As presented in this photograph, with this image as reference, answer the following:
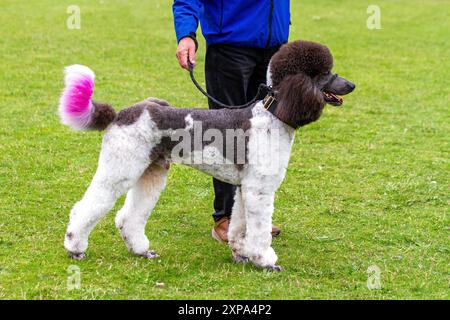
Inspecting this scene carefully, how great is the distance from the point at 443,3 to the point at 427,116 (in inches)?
514

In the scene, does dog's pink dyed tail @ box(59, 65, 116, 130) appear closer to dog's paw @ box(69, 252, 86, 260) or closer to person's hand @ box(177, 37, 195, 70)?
person's hand @ box(177, 37, 195, 70)

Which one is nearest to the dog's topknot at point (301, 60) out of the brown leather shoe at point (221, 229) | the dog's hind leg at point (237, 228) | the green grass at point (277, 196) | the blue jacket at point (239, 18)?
the blue jacket at point (239, 18)

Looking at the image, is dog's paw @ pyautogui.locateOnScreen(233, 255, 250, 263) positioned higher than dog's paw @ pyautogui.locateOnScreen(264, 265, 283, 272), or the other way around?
dog's paw @ pyautogui.locateOnScreen(264, 265, 283, 272)

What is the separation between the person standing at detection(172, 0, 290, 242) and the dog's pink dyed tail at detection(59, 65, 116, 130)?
0.80 m

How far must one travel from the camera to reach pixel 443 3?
888 inches

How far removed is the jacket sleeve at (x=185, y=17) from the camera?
5434mm

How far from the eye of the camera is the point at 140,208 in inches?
216

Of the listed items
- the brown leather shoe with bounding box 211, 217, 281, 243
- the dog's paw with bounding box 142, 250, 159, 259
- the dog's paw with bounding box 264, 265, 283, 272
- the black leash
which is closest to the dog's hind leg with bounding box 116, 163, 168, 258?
the dog's paw with bounding box 142, 250, 159, 259

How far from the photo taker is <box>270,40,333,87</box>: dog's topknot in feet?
16.5

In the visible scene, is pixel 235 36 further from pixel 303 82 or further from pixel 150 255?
pixel 150 255

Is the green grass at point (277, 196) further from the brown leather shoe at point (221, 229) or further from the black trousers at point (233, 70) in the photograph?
the black trousers at point (233, 70)

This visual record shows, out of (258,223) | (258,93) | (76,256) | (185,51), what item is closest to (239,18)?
(185,51)
